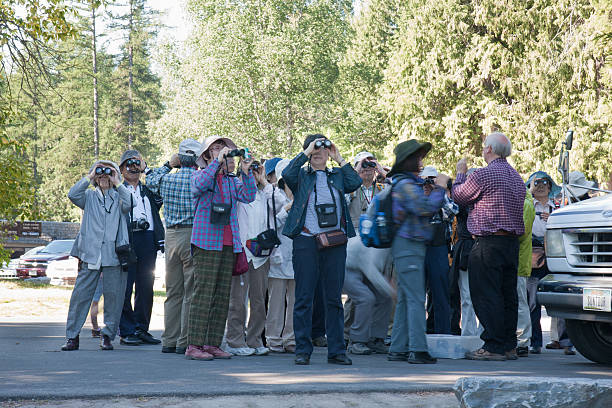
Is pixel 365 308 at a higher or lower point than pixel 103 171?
lower

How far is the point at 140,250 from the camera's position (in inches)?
400

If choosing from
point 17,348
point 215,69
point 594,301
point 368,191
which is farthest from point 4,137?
point 215,69

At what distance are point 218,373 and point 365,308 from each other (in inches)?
84.7

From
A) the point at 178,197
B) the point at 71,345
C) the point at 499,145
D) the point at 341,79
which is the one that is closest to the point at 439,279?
the point at 499,145

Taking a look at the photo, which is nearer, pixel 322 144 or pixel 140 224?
pixel 322 144

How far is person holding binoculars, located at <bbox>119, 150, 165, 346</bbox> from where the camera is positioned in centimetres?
1015

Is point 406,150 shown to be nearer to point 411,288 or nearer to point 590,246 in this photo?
point 411,288

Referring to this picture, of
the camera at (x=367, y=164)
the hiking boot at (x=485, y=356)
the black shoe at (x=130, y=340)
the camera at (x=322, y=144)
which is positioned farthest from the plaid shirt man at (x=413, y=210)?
the black shoe at (x=130, y=340)

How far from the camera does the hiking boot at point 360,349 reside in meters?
8.49

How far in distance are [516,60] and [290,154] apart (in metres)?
14.3

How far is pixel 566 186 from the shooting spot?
1050 centimetres

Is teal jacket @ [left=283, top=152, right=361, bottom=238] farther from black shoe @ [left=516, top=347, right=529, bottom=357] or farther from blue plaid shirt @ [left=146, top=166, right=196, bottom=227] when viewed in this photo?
black shoe @ [left=516, top=347, right=529, bottom=357]

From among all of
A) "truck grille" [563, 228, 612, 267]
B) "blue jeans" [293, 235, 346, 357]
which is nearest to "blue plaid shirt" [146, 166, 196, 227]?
"blue jeans" [293, 235, 346, 357]

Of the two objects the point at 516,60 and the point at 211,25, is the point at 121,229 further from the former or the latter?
the point at 211,25
